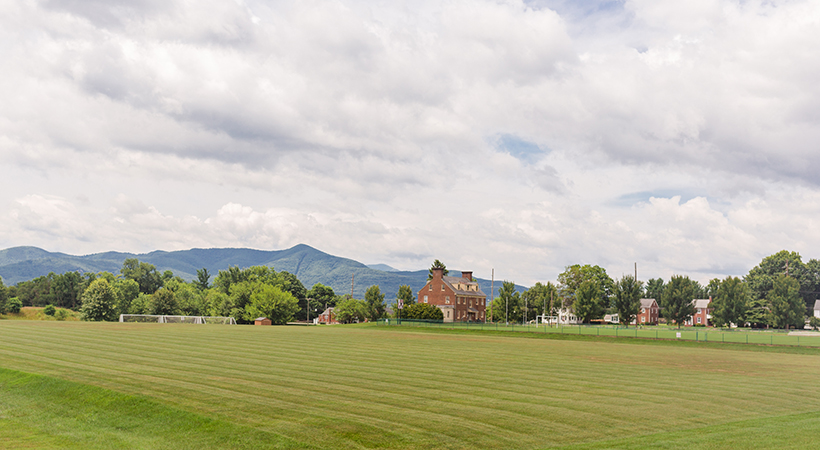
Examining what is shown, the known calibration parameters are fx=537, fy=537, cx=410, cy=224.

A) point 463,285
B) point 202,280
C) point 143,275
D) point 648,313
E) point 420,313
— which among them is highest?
point 143,275

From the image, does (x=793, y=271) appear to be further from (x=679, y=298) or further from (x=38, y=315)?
(x=38, y=315)

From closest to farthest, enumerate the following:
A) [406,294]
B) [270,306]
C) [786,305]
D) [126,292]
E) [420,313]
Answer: [786,305] < [420,313] < [270,306] < [406,294] < [126,292]

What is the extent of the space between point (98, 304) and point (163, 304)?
12.7 m

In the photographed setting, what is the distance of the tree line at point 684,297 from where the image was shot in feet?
333

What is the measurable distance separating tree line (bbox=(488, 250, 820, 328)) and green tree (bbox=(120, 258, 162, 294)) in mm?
117937

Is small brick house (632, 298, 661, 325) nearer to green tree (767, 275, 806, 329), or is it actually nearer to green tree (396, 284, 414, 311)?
green tree (767, 275, 806, 329)

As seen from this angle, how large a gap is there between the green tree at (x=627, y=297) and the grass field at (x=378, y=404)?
7251cm

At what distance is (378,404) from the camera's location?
53.3ft

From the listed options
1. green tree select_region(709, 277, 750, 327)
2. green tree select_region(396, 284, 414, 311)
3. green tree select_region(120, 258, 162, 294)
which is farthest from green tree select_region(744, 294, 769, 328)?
green tree select_region(120, 258, 162, 294)

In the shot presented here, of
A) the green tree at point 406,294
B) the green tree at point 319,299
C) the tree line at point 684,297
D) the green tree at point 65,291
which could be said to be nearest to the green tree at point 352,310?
the green tree at point 406,294

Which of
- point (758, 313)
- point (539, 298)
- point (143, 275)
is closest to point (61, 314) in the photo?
point (143, 275)

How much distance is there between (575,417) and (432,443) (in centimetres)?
510

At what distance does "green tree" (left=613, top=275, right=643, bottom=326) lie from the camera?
3868 inches

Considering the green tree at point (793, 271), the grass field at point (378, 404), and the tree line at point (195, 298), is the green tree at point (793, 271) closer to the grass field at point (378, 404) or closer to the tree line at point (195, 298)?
the tree line at point (195, 298)
